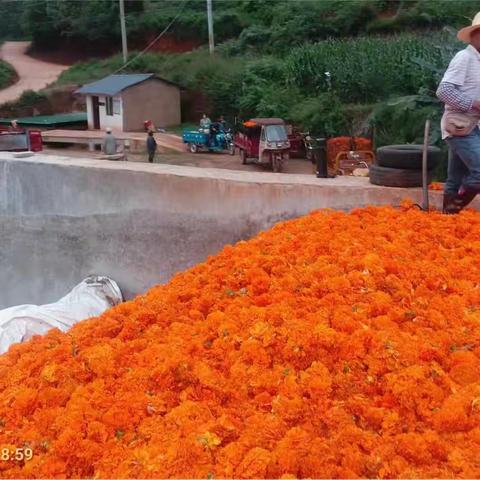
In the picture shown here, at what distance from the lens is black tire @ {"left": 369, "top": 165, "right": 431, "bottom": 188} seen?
218 inches

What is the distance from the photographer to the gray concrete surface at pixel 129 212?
231 inches

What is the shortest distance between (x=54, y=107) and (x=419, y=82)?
24.0m

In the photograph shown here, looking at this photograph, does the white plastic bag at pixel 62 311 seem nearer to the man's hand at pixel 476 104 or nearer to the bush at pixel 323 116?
the man's hand at pixel 476 104

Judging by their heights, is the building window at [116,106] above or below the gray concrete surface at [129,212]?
above

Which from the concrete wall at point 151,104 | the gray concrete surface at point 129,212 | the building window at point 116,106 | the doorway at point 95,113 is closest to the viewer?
the gray concrete surface at point 129,212

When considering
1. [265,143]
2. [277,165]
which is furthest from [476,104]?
[265,143]

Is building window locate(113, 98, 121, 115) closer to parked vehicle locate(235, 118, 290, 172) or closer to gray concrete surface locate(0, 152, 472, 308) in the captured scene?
parked vehicle locate(235, 118, 290, 172)

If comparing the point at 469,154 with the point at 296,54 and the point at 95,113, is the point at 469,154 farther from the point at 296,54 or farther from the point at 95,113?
the point at 95,113

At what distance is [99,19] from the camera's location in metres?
45.4

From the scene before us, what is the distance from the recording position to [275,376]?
305cm

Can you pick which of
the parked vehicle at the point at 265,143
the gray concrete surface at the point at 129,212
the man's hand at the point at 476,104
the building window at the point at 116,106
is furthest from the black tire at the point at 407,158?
the building window at the point at 116,106

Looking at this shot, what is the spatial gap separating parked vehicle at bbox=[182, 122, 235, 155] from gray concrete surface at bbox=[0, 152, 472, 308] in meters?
16.8

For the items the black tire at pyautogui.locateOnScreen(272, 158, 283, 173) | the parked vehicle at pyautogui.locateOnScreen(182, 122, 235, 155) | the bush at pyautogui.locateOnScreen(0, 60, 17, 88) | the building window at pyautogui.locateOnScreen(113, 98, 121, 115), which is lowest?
the black tire at pyautogui.locateOnScreen(272, 158, 283, 173)

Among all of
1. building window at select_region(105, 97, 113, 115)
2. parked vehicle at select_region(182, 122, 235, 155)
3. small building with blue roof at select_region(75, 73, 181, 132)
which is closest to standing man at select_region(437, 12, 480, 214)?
parked vehicle at select_region(182, 122, 235, 155)
